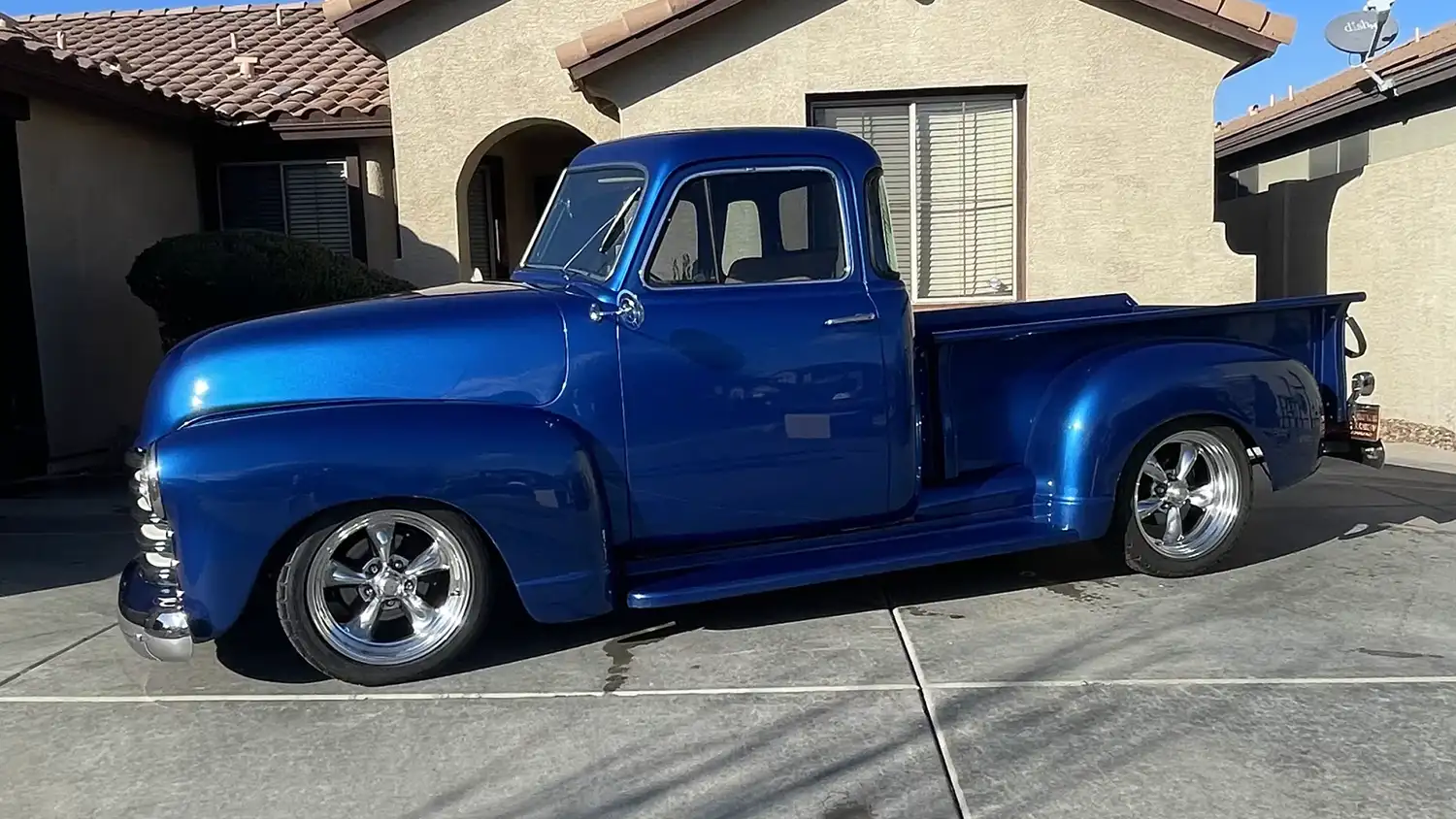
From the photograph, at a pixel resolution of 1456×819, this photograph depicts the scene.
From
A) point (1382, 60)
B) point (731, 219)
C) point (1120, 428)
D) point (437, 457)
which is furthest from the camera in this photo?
point (1382, 60)

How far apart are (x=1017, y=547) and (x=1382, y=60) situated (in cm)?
864

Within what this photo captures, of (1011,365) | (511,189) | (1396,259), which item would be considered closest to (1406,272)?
(1396,259)

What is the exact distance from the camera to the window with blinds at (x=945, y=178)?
29.2 ft

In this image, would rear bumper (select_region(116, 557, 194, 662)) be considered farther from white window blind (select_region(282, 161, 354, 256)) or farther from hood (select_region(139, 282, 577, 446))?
white window blind (select_region(282, 161, 354, 256))

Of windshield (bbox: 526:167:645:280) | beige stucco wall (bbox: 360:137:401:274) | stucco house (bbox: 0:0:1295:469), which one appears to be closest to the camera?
windshield (bbox: 526:167:645:280)

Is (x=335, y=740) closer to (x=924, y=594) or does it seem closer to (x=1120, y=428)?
(x=924, y=594)

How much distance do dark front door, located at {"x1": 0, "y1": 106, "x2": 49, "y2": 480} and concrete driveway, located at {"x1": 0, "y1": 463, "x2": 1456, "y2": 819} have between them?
148 inches

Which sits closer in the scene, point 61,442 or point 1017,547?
point 1017,547

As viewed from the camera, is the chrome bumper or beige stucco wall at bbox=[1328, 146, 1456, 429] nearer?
the chrome bumper

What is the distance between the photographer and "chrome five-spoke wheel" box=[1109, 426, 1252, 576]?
5551 mm

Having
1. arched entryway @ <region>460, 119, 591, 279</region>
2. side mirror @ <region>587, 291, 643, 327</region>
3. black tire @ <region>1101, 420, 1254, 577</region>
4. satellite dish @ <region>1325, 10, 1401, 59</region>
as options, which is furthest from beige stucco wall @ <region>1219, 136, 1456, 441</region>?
side mirror @ <region>587, 291, 643, 327</region>

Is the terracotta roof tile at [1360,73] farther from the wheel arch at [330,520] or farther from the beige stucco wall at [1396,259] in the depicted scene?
the wheel arch at [330,520]

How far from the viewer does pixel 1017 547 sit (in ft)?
17.1

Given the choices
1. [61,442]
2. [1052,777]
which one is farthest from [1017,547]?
[61,442]
